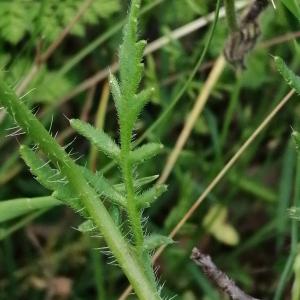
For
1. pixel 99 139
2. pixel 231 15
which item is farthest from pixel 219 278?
pixel 231 15

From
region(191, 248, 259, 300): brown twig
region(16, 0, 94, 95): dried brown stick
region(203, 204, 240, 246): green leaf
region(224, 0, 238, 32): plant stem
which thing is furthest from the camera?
region(203, 204, 240, 246): green leaf

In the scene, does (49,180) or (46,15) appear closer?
(49,180)

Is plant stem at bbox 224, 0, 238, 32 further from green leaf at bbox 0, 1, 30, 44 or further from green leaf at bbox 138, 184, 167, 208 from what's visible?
green leaf at bbox 0, 1, 30, 44

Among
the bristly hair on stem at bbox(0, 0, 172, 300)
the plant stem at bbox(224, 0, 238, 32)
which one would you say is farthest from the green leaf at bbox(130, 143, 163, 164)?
the plant stem at bbox(224, 0, 238, 32)

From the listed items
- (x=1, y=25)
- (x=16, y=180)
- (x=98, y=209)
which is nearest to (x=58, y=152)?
(x=98, y=209)

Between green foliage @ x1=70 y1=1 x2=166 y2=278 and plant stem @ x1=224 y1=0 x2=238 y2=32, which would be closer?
green foliage @ x1=70 y1=1 x2=166 y2=278

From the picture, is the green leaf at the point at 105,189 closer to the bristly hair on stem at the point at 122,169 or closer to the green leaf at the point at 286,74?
the bristly hair on stem at the point at 122,169

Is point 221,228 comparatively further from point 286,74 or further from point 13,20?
point 286,74
